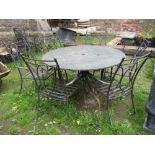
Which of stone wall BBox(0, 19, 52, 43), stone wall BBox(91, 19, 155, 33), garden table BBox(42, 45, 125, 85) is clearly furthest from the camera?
stone wall BBox(91, 19, 155, 33)

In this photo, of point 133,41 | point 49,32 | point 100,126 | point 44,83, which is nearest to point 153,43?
point 133,41

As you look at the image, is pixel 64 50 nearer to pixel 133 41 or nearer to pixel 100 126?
pixel 100 126

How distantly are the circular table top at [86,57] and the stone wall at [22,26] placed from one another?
295 cm

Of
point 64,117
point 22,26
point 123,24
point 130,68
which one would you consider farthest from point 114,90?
point 123,24

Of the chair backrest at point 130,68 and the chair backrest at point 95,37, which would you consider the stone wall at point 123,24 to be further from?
the chair backrest at point 130,68

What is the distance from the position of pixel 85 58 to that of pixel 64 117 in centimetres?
108

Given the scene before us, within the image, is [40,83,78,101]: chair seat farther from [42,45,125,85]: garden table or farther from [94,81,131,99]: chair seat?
[94,81,131,99]: chair seat

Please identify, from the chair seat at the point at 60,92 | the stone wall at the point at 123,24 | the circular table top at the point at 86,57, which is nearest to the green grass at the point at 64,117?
the chair seat at the point at 60,92

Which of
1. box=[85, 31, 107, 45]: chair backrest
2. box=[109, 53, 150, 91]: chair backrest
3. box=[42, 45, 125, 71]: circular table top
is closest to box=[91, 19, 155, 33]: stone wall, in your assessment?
box=[85, 31, 107, 45]: chair backrest

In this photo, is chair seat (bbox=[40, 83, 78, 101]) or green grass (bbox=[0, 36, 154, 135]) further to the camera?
chair seat (bbox=[40, 83, 78, 101])

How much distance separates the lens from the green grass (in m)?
4.11

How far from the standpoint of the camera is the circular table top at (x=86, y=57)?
4.29 m

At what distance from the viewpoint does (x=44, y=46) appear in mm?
8070

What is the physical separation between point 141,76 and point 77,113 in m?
2.25
